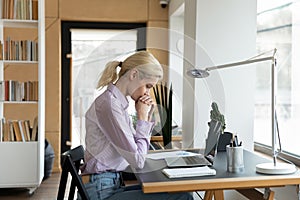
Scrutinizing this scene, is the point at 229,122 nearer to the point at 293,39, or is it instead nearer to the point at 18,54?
the point at 293,39

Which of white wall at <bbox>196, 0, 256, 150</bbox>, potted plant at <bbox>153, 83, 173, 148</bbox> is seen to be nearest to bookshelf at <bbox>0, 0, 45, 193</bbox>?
potted plant at <bbox>153, 83, 173, 148</bbox>

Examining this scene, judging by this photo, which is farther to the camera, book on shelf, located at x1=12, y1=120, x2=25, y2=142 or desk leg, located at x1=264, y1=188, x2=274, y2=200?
Result: book on shelf, located at x1=12, y1=120, x2=25, y2=142

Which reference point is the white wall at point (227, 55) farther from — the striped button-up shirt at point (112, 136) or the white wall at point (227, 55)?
the striped button-up shirt at point (112, 136)

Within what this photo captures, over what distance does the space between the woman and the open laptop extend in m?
0.17

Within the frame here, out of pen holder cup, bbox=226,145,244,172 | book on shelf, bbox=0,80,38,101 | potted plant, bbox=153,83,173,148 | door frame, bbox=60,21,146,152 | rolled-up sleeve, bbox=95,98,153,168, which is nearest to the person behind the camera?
rolled-up sleeve, bbox=95,98,153,168

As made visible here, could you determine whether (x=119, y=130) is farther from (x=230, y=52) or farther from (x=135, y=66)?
(x=230, y=52)

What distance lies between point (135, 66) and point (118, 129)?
1.11 ft

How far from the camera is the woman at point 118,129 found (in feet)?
6.23

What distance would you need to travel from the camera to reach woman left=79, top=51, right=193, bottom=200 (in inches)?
74.8

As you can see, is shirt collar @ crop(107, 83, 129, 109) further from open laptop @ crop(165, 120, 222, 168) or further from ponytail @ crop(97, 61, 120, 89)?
open laptop @ crop(165, 120, 222, 168)

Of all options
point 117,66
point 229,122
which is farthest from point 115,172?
point 229,122

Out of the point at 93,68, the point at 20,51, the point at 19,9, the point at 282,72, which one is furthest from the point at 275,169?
the point at 19,9

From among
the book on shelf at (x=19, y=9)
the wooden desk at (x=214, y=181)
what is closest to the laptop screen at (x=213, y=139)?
the wooden desk at (x=214, y=181)

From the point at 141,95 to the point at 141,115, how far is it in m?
0.11
